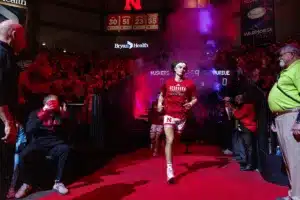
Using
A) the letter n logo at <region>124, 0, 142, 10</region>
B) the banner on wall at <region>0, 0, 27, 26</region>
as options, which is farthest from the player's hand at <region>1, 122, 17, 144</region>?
the letter n logo at <region>124, 0, 142, 10</region>

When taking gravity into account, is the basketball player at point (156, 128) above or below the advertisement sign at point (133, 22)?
below

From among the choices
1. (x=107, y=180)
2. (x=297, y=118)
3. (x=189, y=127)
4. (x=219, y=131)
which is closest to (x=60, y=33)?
A: (x=189, y=127)

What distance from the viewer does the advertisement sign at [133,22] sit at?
21516 millimetres

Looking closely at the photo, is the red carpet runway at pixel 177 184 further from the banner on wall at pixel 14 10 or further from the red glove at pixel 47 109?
the banner on wall at pixel 14 10

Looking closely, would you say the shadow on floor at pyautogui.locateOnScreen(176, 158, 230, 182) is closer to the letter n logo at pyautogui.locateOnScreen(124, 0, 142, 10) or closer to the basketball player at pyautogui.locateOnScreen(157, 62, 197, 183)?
the basketball player at pyautogui.locateOnScreen(157, 62, 197, 183)

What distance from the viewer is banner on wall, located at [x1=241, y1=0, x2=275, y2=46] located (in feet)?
39.5

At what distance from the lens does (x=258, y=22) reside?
1260 centimetres

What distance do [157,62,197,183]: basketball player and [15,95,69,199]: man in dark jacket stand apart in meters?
1.60

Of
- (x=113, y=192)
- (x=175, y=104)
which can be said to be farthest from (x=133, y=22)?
(x=113, y=192)

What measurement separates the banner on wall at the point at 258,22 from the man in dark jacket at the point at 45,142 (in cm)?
891

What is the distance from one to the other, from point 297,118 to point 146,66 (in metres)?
14.5

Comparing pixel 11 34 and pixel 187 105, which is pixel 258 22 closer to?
pixel 187 105

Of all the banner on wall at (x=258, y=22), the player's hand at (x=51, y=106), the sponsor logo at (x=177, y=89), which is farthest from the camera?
the banner on wall at (x=258, y=22)

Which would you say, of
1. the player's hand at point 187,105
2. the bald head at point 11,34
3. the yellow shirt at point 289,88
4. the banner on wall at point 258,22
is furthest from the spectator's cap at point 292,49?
the banner on wall at point 258,22
